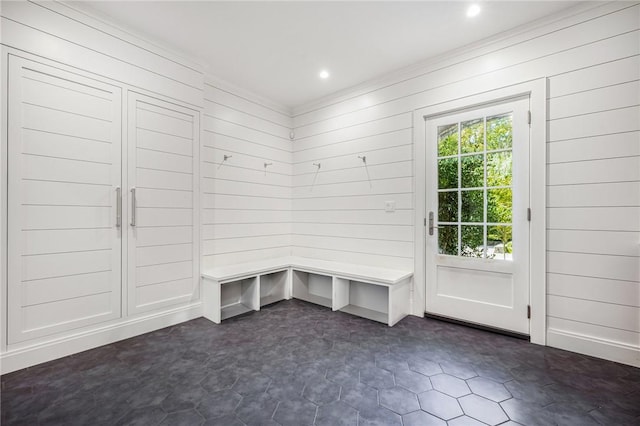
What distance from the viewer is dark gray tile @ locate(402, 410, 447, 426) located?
146 centimetres

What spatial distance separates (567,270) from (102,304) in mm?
3750

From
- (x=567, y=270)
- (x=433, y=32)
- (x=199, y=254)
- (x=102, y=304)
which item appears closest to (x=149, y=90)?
(x=199, y=254)

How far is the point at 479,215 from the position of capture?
267 centimetres

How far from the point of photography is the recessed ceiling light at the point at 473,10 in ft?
7.21

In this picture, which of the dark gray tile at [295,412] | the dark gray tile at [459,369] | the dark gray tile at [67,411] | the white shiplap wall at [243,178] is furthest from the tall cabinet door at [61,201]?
the dark gray tile at [459,369]

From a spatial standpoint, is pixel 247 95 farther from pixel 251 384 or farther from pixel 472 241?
pixel 251 384

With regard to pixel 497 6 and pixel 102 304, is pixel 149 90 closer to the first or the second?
pixel 102 304

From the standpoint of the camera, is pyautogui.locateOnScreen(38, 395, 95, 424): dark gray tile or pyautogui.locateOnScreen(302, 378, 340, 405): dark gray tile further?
pyautogui.locateOnScreen(302, 378, 340, 405): dark gray tile

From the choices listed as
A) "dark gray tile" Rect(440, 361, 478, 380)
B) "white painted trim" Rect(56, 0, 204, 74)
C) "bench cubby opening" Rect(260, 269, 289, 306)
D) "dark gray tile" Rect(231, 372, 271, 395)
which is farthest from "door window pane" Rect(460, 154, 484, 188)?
"white painted trim" Rect(56, 0, 204, 74)

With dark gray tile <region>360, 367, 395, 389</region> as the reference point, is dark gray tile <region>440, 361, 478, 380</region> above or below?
above

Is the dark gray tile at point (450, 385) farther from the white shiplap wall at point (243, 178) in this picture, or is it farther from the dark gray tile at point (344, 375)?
the white shiplap wall at point (243, 178)

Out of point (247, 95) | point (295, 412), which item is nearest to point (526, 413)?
point (295, 412)

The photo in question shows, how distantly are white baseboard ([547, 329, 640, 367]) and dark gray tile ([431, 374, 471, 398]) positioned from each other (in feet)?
3.52

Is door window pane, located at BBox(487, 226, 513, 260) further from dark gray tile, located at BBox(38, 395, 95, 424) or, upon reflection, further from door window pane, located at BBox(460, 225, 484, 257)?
dark gray tile, located at BBox(38, 395, 95, 424)
